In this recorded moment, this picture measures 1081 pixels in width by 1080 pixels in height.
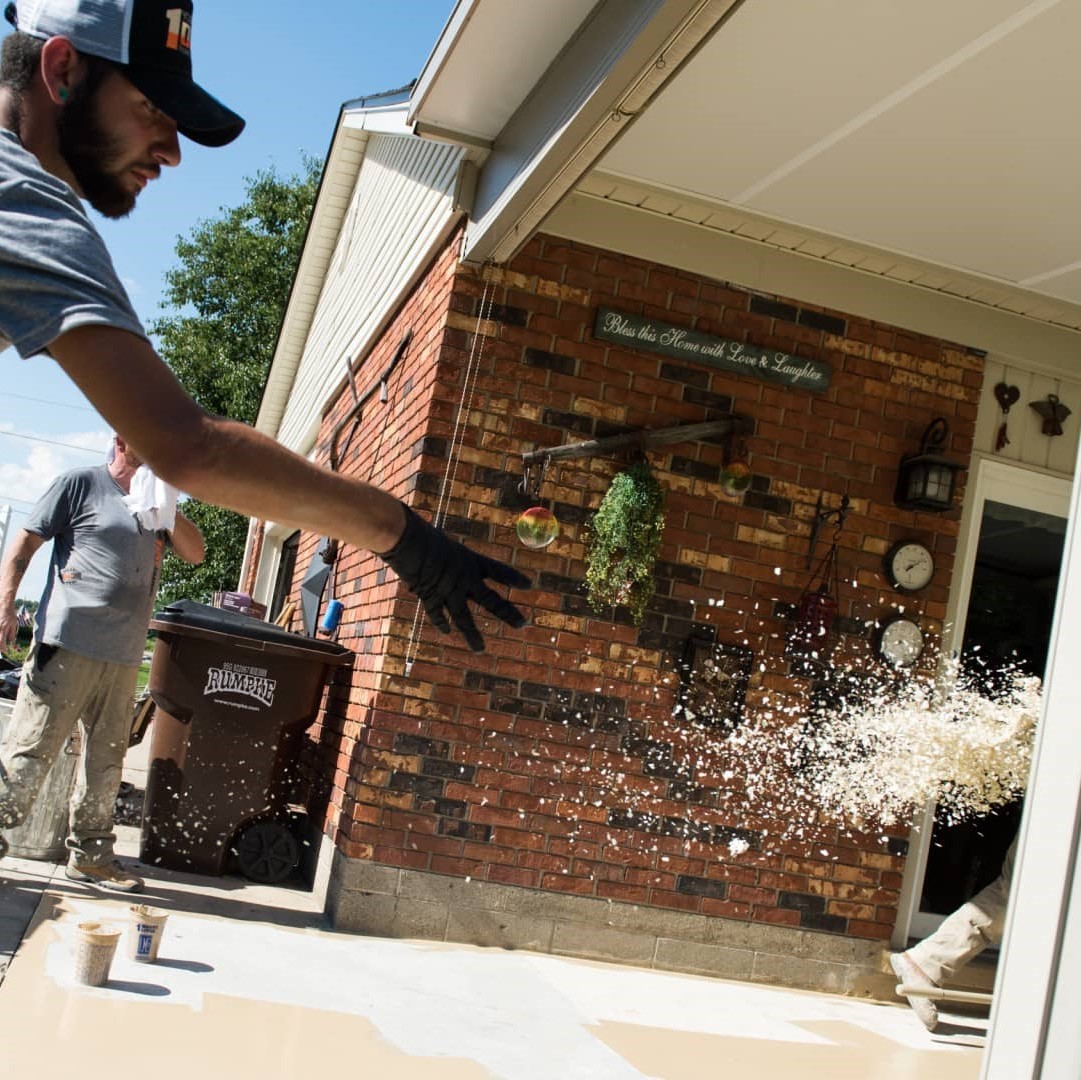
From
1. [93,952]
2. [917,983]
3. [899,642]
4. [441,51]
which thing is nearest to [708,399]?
[899,642]

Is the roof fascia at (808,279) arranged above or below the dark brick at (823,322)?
above

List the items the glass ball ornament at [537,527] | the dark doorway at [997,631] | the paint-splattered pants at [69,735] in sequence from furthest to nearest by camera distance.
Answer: the dark doorway at [997,631]
the glass ball ornament at [537,527]
the paint-splattered pants at [69,735]

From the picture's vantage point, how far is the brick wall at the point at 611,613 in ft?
17.5

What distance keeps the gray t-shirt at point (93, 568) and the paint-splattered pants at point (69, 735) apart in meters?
0.09

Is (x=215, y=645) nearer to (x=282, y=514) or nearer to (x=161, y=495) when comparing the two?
(x=161, y=495)

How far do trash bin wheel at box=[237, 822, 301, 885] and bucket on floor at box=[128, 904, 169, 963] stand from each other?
6.49ft

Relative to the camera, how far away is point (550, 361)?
5.57 metres

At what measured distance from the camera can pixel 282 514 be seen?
151 centimetres

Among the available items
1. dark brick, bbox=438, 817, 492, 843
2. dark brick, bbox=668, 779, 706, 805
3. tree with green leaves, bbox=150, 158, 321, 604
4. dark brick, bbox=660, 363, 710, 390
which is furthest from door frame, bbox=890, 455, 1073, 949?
tree with green leaves, bbox=150, 158, 321, 604

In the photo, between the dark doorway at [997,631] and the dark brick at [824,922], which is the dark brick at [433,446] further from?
the dark doorway at [997,631]

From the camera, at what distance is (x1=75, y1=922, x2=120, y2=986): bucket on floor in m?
3.45

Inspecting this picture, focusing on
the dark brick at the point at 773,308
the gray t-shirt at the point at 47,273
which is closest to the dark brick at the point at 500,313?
the dark brick at the point at 773,308

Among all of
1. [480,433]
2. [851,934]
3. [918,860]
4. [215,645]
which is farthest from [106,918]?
[918,860]

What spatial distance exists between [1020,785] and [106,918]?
3.77m
